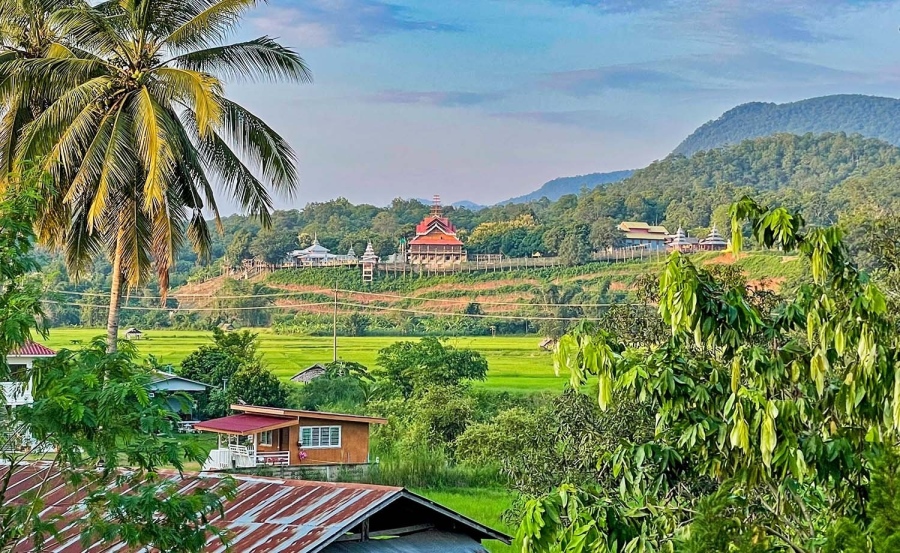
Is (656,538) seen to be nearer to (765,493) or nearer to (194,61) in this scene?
(765,493)

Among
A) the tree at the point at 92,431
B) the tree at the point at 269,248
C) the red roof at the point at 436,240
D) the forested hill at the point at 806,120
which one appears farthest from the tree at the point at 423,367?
the forested hill at the point at 806,120

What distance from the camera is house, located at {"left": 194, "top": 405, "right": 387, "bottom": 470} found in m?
29.3

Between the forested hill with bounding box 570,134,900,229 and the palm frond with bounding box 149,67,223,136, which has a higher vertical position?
the forested hill with bounding box 570,134,900,229

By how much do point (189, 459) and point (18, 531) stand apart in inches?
44.3

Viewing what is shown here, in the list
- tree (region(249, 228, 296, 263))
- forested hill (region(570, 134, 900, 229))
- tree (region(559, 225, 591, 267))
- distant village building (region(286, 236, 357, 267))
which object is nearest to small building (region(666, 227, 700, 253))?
forested hill (region(570, 134, 900, 229))

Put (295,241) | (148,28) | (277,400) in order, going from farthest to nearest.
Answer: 1. (295,241)
2. (277,400)
3. (148,28)

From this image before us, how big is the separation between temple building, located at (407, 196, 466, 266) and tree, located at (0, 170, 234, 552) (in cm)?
5948

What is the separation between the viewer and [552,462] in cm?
1585

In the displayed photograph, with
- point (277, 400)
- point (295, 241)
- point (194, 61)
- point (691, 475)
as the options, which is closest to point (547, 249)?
point (295, 241)

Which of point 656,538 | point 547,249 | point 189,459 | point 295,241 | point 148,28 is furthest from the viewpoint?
point 295,241

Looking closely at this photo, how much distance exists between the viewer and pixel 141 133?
1525cm

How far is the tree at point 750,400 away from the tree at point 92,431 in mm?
2837

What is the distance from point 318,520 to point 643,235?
58148 mm

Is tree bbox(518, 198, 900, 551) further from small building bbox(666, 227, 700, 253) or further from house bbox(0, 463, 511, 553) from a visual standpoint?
small building bbox(666, 227, 700, 253)
